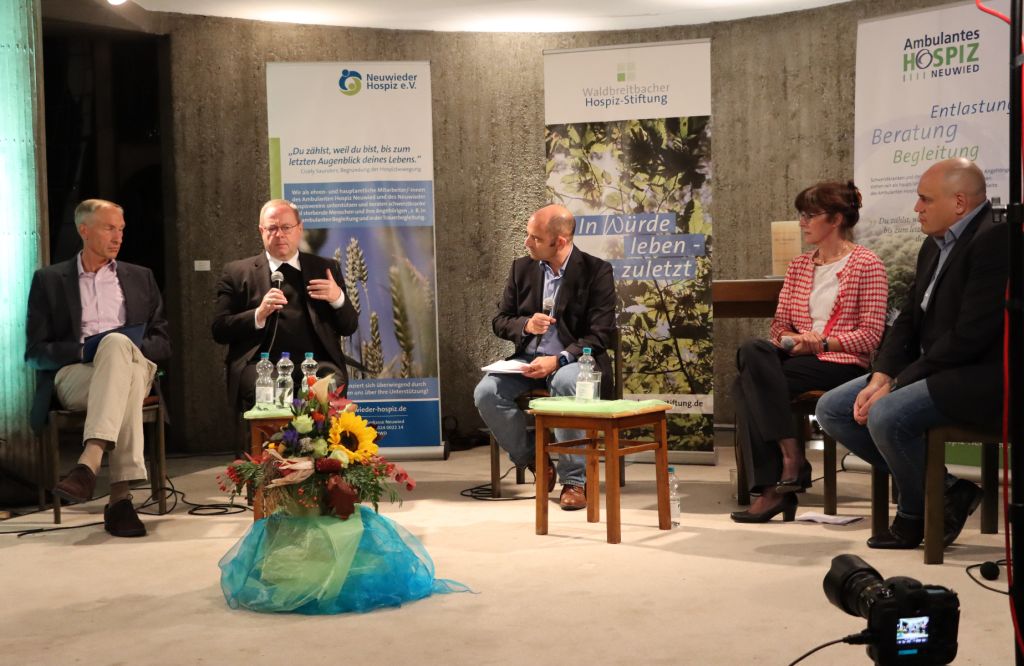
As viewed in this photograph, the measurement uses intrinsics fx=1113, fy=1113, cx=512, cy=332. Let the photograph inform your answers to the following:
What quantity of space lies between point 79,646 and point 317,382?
95cm

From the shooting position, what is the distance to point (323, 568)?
309cm

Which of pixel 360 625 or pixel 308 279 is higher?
pixel 308 279

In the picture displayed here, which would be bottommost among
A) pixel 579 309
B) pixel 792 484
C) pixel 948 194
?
pixel 792 484

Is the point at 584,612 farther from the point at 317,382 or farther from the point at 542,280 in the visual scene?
the point at 542,280

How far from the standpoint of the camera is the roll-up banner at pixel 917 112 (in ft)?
17.3

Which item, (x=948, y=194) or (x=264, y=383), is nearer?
(x=948, y=194)

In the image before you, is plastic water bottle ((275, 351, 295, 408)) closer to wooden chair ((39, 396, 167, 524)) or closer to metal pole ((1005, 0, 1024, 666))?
wooden chair ((39, 396, 167, 524))

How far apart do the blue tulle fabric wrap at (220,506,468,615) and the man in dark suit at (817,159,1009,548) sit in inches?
65.5

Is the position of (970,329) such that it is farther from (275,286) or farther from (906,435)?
(275,286)

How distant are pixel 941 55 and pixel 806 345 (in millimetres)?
1928

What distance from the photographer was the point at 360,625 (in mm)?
2934

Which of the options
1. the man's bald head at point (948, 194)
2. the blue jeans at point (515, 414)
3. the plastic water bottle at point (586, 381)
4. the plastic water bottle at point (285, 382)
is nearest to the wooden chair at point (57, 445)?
the plastic water bottle at point (285, 382)

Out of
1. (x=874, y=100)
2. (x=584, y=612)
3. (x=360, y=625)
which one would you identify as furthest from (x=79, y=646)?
(x=874, y=100)

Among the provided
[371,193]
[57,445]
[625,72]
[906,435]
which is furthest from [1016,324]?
[371,193]
